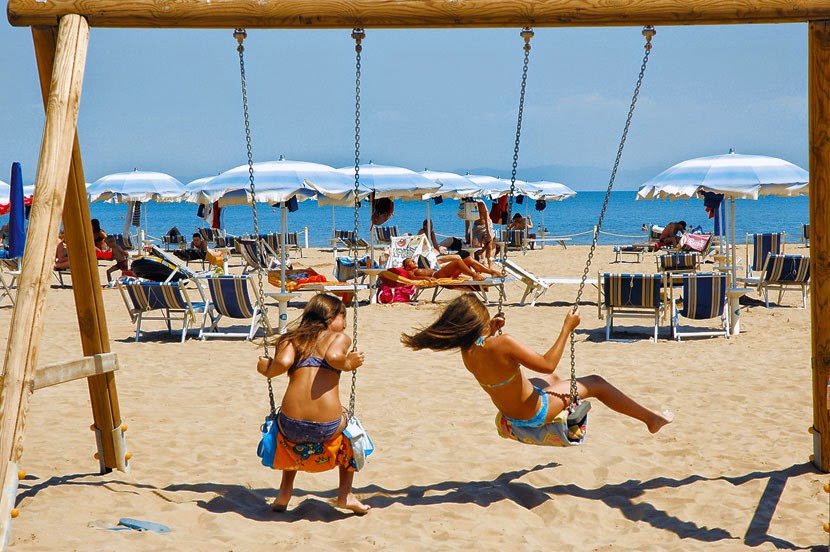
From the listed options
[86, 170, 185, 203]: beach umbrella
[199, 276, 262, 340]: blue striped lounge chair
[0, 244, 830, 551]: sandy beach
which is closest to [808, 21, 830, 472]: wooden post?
[0, 244, 830, 551]: sandy beach

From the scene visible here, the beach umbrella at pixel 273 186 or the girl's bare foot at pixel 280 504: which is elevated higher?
the beach umbrella at pixel 273 186

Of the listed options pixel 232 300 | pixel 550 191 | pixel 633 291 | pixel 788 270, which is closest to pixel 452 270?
pixel 633 291

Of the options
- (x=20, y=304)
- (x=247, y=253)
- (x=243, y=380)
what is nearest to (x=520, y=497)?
(x=20, y=304)

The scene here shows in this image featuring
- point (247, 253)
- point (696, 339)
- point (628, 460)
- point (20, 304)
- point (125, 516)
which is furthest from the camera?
point (247, 253)

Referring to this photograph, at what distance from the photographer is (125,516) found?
408 centimetres

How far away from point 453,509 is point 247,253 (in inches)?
452

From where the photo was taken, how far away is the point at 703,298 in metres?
9.41

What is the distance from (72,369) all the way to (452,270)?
8906 mm

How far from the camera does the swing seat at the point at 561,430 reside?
427 centimetres

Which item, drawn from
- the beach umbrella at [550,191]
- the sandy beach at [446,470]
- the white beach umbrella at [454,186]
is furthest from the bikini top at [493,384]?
the beach umbrella at [550,191]

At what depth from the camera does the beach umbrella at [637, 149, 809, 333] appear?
33.0 feet

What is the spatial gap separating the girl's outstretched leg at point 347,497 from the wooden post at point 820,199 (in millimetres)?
2454

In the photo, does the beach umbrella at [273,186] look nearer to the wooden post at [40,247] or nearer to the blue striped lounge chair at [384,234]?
the wooden post at [40,247]

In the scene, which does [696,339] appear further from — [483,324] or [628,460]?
[483,324]
